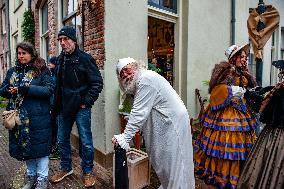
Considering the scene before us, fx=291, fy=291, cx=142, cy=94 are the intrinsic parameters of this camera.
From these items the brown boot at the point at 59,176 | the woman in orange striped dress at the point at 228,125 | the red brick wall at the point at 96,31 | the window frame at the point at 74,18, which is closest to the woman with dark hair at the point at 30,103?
the brown boot at the point at 59,176

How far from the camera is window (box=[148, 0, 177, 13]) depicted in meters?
5.56

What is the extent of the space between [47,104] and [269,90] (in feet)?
8.79

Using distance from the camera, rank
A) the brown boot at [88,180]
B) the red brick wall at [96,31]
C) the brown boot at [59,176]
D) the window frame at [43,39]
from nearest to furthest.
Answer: the brown boot at [88,180], the brown boot at [59,176], the red brick wall at [96,31], the window frame at [43,39]

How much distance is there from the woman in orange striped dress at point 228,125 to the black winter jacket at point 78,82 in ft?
5.13

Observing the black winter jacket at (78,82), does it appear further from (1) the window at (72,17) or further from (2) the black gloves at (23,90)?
(1) the window at (72,17)

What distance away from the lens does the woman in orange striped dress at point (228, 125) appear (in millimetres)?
3701

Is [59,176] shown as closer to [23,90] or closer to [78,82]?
[78,82]

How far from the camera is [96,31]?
4.72m

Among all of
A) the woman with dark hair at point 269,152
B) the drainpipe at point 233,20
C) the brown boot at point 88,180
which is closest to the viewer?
the woman with dark hair at point 269,152

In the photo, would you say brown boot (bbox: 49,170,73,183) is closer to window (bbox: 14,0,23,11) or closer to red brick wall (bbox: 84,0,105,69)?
red brick wall (bbox: 84,0,105,69)

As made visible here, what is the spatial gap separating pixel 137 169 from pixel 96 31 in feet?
7.98

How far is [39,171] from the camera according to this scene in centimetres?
347

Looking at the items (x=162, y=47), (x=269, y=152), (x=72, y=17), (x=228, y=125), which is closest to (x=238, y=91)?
(x=228, y=125)

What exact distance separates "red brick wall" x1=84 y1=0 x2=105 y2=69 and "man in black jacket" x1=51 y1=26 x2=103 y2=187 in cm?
78
